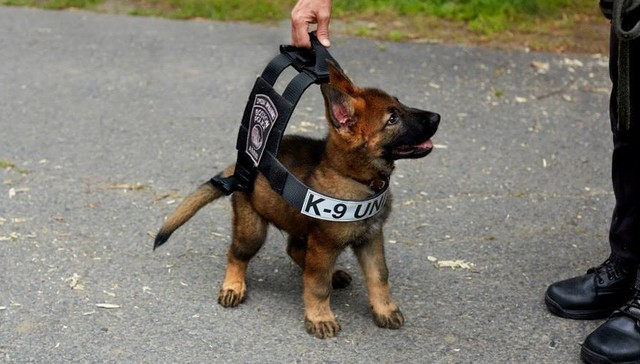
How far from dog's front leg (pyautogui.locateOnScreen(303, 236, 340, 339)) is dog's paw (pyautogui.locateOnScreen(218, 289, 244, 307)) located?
350 mm

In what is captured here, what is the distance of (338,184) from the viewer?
13.2 feet

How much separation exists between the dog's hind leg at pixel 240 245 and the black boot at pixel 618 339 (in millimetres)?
1450

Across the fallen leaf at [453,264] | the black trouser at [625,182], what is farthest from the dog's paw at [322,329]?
the black trouser at [625,182]

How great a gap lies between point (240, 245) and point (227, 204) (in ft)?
3.43

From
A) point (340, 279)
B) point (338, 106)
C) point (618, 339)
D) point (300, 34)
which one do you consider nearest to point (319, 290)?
point (340, 279)

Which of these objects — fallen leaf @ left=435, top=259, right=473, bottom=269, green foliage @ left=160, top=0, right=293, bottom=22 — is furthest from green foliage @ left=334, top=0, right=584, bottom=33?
fallen leaf @ left=435, top=259, right=473, bottom=269

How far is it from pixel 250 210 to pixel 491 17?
15.4 ft

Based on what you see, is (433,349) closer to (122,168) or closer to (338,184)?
(338,184)

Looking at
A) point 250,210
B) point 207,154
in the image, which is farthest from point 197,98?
point 250,210

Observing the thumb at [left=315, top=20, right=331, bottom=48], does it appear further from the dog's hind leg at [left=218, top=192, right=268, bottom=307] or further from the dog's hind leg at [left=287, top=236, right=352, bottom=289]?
the dog's hind leg at [left=287, top=236, right=352, bottom=289]

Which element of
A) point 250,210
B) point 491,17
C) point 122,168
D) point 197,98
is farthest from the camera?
point 491,17

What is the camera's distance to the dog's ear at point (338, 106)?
3838mm

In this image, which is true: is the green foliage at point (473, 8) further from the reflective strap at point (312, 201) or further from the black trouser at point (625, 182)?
the reflective strap at point (312, 201)

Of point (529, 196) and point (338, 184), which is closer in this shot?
point (338, 184)
